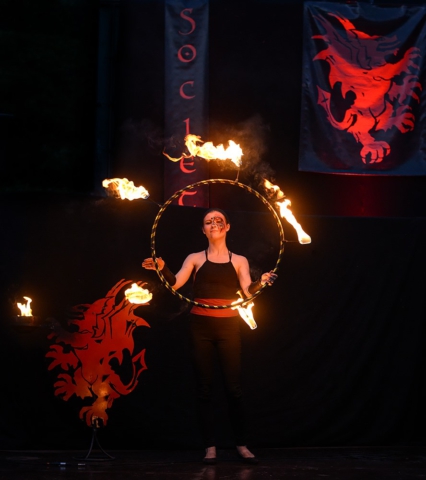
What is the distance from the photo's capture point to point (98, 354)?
6508 mm

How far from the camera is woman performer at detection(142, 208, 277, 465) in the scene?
5953 mm

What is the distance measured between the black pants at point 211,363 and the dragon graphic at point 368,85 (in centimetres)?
302

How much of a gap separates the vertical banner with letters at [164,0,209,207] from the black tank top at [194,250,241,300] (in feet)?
6.95

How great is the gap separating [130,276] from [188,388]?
3.42ft

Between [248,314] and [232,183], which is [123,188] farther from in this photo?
[248,314]

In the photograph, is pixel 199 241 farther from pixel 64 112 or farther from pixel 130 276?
pixel 64 112

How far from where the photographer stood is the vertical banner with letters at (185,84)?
816 cm

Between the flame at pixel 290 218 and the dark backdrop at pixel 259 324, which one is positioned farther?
the dark backdrop at pixel 259 324

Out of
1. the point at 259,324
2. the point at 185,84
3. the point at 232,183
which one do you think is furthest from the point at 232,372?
the point at 185,84

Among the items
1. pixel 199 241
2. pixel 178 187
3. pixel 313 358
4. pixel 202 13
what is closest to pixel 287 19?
pixel 202 13

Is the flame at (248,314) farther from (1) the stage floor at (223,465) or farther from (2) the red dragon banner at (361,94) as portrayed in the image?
(2) the red dragon banner at (361,94)

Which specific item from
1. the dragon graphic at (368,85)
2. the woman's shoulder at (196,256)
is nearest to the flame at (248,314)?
the woman's shoulder at (196,256)

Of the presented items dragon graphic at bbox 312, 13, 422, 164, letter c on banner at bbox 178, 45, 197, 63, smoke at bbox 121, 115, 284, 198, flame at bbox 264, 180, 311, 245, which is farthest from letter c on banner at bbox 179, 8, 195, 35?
flame at bbox 264, 180, 311, 245

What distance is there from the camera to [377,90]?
8.26 meters
